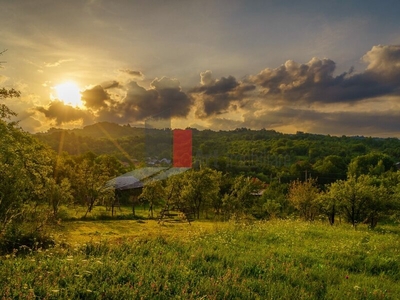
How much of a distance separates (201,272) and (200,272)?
0.14ft

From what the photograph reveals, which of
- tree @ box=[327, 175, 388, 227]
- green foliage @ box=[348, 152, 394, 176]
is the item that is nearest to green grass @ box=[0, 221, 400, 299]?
tree @ box=[327, 175, 388, 227]

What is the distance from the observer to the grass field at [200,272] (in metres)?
6.77

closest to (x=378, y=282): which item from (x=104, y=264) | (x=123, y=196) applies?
(x=104, y=264)

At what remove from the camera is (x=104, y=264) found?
8.23 metres

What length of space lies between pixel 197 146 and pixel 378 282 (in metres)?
128

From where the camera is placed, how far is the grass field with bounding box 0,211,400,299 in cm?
677

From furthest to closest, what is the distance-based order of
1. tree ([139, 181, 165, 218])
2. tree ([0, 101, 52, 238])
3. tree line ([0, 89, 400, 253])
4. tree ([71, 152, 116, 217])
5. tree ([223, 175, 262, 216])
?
tree ([223, 175, 262, 216]) < tree ([139, 181, 165, 218]) < tree ([71, 152, 116, 217]) < tree line ([0, 89, 400, 253]) < tree ([0, 101, 52, 238])

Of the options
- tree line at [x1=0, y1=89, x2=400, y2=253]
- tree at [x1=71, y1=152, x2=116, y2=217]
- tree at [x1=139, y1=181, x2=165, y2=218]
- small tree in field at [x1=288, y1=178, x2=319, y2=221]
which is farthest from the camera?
tree at [x1=139, y1=181, x2=165, y2=218]

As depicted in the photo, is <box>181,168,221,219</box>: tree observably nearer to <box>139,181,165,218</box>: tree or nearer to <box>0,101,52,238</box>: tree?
<box>139,181,165,218</box>: tree

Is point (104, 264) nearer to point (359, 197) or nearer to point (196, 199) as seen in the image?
point (359, 197)

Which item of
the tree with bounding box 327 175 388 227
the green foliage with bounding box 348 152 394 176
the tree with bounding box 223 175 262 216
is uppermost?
the green foliage with bounding box 348 152 394 176

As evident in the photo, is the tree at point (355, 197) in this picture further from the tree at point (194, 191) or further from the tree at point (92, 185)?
the tree at point (92, 185)

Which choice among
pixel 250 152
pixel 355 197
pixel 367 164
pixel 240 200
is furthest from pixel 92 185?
pixel 250 152

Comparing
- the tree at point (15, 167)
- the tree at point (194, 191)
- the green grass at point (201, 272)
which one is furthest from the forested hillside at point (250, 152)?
the green grass at point (201, 272)
